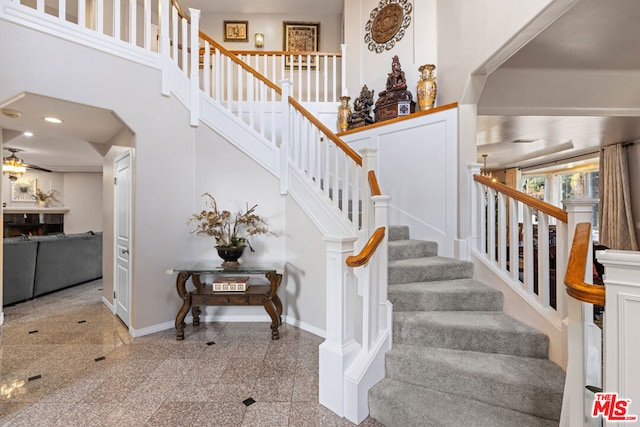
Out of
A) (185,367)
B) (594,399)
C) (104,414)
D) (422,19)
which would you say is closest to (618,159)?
(422,19)

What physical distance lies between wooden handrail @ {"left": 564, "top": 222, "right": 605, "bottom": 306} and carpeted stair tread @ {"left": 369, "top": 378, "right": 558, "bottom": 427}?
36.0 inches

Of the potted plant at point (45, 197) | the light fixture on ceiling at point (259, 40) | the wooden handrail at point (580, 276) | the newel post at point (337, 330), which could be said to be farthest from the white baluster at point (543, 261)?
the potted plant at point (45, 197)

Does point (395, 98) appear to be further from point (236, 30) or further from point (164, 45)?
point (236, 30)

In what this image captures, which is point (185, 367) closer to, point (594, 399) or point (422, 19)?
point (594, 399)

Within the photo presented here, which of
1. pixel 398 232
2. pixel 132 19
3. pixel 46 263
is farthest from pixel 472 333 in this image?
pixel 46 263

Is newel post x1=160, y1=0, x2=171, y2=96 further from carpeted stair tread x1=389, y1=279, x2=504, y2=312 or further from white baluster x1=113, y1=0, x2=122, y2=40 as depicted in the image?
carpeted stair tread x1=389, y1=279, x2=504, y2=312

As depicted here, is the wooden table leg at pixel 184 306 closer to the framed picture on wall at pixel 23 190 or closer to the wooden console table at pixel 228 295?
the wooden console table at pixel 228 295

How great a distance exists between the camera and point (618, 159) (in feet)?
18.4

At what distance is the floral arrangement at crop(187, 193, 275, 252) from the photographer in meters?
3.01

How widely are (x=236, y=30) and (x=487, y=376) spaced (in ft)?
22.8

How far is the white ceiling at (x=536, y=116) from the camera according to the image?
→ 2.38 m

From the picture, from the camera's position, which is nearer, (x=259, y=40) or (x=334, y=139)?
(x=334, y=139)

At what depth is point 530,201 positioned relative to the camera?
2094mm

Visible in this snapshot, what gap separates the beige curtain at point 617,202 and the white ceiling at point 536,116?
1.15 feet
